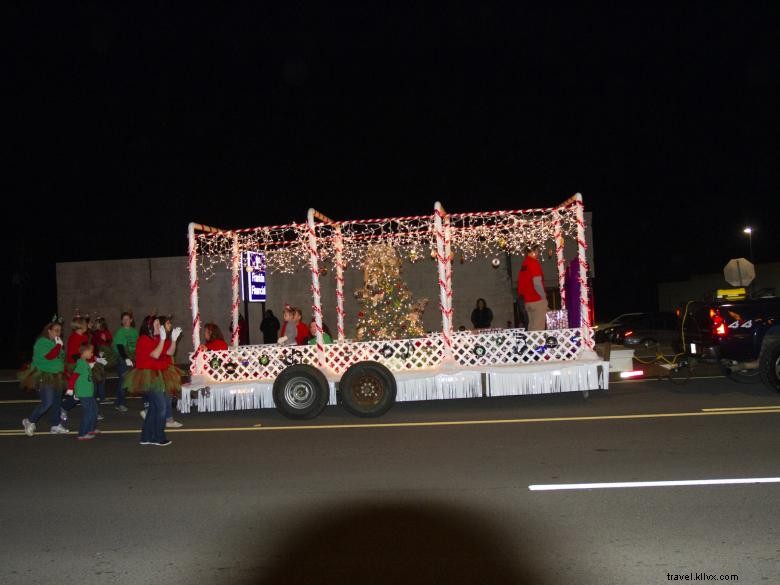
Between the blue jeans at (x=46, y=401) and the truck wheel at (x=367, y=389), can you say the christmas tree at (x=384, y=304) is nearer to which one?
the truck wheel at (x=367, y=389)

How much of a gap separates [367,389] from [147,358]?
10.8 feet

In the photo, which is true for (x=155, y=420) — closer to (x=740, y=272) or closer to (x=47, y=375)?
(x=47, y=375)

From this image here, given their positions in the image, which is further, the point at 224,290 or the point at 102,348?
the point at 224,290

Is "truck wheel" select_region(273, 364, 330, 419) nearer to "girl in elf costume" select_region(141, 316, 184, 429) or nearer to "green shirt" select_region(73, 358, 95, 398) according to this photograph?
"girl in elf costume" select_region(141, 316, 184, 429)

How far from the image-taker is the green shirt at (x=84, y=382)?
9.66 m

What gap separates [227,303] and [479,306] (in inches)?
447

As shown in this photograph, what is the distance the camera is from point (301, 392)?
11.0 m

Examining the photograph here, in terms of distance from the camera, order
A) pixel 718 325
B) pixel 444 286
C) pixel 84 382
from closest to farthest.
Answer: pixel 84 382, pixel 444 286, pixel 718 325

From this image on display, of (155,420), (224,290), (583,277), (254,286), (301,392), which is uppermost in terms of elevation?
(224,290)

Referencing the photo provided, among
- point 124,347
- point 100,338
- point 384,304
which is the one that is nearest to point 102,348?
point 100,338

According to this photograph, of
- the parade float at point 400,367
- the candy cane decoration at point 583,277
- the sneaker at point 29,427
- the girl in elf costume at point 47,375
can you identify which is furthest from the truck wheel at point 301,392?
the candy cane decoration at point 583,277

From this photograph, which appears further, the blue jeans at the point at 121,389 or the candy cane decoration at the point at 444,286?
the blue jeans at the point at 121,389

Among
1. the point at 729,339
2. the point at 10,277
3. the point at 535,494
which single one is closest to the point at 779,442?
the point at 535,494

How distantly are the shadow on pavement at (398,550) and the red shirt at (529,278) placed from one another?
6.88 meters
